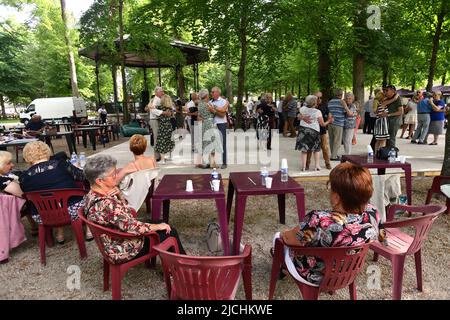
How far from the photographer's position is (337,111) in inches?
266

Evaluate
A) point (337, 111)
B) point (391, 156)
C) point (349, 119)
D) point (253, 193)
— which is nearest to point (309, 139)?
point (337, 111)

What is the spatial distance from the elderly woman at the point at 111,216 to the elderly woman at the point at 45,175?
836mm

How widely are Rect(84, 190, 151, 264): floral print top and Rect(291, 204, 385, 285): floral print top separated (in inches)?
44.3

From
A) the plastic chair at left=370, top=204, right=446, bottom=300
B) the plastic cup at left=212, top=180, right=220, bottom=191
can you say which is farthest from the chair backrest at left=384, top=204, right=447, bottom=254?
the plastic cup at left=212, top=180, right=220, bottom=191

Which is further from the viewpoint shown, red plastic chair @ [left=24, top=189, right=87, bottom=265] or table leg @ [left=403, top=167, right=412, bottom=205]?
table leg @ [left=403, top=167, right=412, bottom=205]

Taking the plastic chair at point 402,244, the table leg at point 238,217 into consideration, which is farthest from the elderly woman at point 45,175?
the plastic chair at point 402,244

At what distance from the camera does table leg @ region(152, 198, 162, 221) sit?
307cm

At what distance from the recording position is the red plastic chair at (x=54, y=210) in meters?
3.17

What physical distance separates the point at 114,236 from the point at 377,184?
3039 millimetres

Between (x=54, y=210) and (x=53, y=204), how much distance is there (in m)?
0.06

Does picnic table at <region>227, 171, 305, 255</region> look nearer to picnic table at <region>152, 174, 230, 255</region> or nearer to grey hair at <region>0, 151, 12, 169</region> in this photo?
picnic table at <region>152, 174, 230, 255</region>

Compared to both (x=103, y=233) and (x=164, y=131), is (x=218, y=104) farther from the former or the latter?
(x=103, y=233)

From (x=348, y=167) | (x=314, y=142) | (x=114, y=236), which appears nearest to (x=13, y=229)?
(x=114, y=236)
